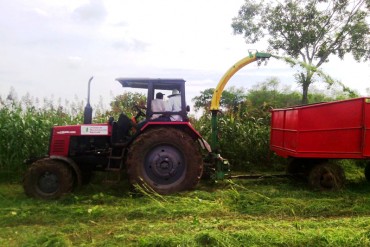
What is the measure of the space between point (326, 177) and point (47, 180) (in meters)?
4.96

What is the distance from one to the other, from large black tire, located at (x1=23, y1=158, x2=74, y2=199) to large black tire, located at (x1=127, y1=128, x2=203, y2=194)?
1.14m

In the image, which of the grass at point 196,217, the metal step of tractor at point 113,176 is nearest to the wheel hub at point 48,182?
the grass at point 196,217

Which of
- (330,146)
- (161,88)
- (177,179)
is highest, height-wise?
(161,88)

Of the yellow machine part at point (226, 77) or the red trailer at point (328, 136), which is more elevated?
the yellow machine part at point (226, 77)

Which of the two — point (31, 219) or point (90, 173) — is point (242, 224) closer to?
point (31, 219)

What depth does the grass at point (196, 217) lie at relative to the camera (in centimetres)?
421

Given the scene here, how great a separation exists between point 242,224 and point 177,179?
2130mm

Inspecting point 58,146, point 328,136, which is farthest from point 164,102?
point 328,136

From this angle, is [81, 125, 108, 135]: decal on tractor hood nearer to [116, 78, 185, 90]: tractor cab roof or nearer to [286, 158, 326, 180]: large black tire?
[116, 78, 185, 90]: tractor cab roof

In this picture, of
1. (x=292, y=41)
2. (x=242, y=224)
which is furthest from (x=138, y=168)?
(x=292, y=41)

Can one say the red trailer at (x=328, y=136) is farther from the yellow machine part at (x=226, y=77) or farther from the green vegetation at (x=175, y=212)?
the yellow machine part at (x=226, y=77)

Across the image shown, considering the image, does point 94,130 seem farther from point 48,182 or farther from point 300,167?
point 300,167

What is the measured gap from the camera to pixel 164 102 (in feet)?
22.8

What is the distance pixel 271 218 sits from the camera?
17.5 ft
